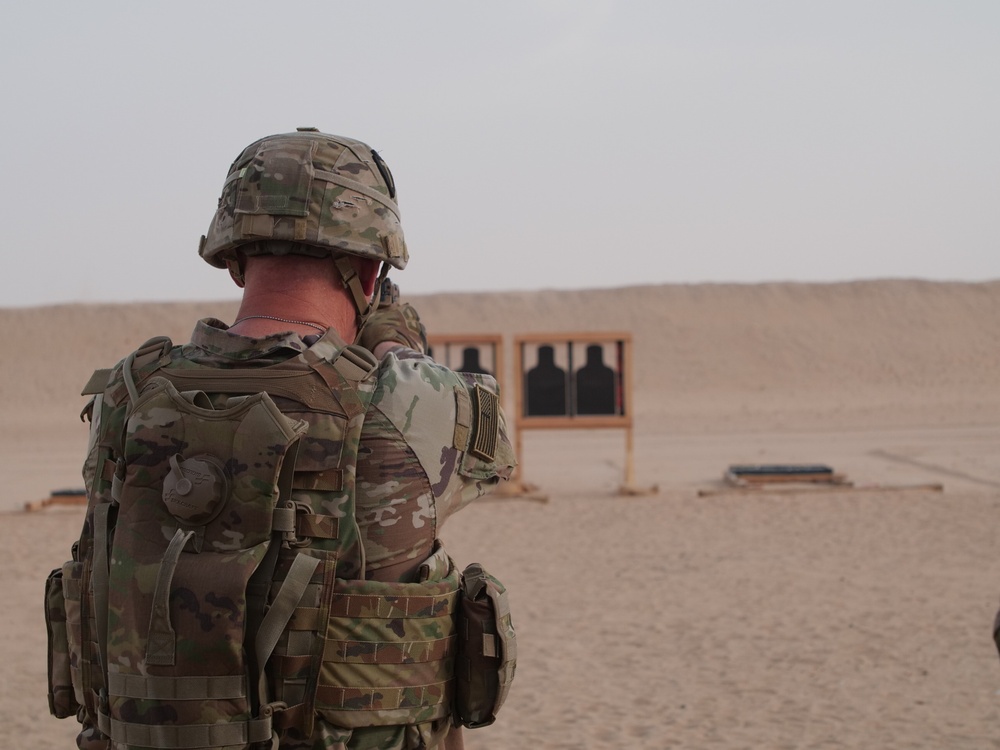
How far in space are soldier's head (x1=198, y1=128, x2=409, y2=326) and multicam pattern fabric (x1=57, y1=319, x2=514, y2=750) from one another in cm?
20

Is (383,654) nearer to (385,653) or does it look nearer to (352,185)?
(385,653)

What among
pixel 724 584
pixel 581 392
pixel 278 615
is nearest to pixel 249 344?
pixel 278 615

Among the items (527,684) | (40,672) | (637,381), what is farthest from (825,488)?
(637,381)

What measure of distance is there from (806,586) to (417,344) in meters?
6.27

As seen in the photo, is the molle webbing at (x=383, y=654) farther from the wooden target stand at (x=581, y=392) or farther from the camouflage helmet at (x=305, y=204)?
the wooden target stand at (x=581, y=392)

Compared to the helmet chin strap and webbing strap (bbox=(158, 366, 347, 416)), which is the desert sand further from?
webbing strap (bbox=(158, 366, 347, 416))

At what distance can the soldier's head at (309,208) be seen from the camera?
2100mm

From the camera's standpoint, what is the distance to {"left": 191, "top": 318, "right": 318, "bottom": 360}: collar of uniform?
6.54 ft

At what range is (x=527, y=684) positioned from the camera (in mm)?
5922

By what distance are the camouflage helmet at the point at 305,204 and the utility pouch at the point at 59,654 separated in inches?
31.0

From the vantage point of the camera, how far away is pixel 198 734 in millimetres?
1855

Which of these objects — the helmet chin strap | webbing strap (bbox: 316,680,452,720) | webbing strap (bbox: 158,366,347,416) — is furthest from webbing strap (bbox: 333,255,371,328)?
webbing strap (bbox: 316,680,452,720)

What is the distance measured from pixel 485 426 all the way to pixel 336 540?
38 cm

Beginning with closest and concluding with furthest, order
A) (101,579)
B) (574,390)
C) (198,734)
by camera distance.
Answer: (198,734) → (101,579) → (574,390)
